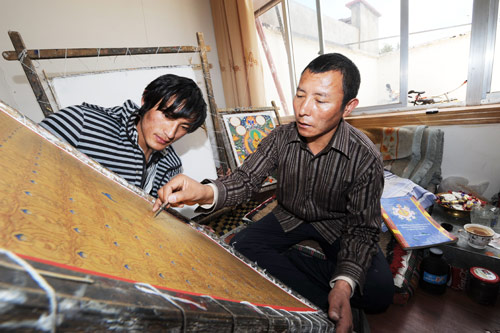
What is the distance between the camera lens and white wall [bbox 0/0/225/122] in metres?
1.81

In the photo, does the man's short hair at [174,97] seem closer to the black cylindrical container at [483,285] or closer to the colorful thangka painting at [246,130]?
the colorful thangka painting at [246,130]

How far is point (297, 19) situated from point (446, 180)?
2338 mm

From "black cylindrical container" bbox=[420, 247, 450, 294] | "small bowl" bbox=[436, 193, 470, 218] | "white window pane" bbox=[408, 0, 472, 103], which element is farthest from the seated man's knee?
"white window pane" bbox=[408, 0, 472, 103]

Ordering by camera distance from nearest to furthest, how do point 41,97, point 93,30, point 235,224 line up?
point 41,97 < point 235,224 < point 93,30

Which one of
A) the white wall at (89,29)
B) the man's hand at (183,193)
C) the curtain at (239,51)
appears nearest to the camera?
the man's hand at (183,193)

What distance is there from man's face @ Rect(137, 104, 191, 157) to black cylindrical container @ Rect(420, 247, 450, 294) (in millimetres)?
1366

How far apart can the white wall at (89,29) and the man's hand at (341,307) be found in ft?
5.76

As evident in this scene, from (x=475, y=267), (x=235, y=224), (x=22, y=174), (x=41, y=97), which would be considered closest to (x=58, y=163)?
(x=22, y=174)

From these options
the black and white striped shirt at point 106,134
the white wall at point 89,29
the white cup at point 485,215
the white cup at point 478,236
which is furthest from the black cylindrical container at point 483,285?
the white wall at point 89,29

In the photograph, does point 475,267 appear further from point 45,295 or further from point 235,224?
point 45,295

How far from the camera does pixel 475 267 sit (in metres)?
1.11

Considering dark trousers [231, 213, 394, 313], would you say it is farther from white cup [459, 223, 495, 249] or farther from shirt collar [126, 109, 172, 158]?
shirt collar [126, 109, 172, 158]

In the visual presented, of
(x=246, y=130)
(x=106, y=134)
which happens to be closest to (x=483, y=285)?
(x=246, y=130)

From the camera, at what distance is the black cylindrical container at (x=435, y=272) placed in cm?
112
